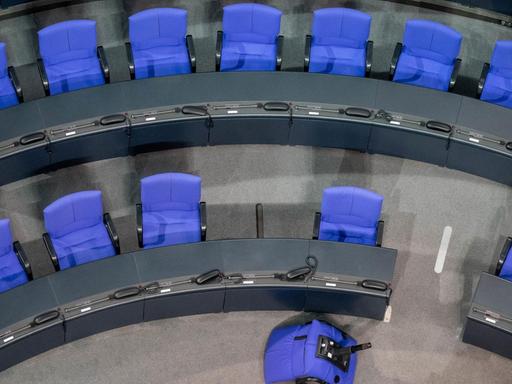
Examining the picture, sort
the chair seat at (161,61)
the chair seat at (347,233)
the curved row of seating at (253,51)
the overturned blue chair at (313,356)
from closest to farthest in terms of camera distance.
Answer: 1. the overturned blue chair at (313,356)
2. the chair seat at (347,233)
3. the curved row of seating at (253,51)
4. the chair seat at (161,61)

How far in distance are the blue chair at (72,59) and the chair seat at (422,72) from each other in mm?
2968

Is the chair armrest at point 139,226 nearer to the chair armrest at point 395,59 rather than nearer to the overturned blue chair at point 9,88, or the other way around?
the overturned blue chair at point 9,88

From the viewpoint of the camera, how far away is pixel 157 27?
9531 mm

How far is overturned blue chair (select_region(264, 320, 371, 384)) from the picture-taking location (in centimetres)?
798

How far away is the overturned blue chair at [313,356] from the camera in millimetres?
7977

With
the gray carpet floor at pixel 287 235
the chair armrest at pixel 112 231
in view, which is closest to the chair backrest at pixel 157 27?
the gray carpet floor at pixel 287 235

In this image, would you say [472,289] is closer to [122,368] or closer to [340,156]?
[340,156]

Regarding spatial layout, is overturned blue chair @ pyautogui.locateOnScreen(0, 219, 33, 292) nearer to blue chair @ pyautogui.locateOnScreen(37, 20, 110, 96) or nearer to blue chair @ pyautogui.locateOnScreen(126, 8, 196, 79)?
blue chair @ pyautogui.locateOnScreen(37, 20, 110, 96)

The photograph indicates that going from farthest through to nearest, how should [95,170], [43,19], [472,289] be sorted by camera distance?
1. [43,19]
2. [95,170]
3. [472,289]

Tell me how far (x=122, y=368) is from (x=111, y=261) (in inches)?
38.0

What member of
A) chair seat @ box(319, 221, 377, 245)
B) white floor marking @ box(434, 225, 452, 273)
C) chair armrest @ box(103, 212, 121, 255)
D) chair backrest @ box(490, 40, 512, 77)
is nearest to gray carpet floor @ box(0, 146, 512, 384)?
white floor marking @ box(434, 225, 452, 273)

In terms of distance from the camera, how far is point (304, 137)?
9375 mm

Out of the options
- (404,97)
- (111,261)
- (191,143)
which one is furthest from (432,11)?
(111,261)

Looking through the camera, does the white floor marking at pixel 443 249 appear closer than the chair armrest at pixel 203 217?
No
